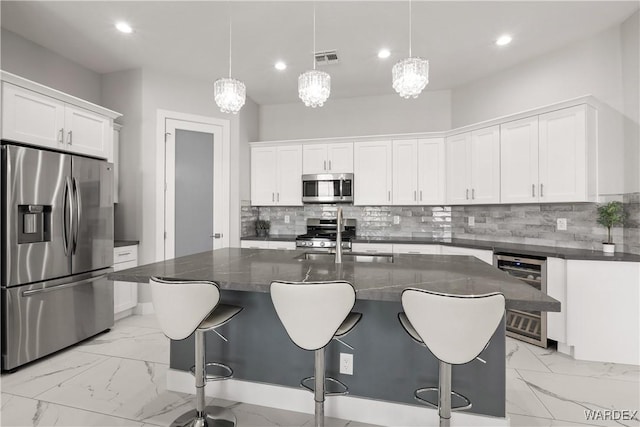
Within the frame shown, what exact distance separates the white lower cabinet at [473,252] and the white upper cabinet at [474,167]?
61cm

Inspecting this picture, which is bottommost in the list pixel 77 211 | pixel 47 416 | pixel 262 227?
pixel 47 416

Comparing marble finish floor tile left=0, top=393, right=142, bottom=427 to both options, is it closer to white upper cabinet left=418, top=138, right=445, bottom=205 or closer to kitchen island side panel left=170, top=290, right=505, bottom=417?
kitchen island side panel left=170, top=290, right=505, bottom=417

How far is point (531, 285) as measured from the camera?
3.19m

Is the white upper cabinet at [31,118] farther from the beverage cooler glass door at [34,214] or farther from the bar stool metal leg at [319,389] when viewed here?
the bar stool metal leg at [319,389]

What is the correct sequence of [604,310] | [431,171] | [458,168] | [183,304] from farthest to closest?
[431,171], [458,168], [604,310], [183,304]

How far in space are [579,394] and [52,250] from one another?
169 inches

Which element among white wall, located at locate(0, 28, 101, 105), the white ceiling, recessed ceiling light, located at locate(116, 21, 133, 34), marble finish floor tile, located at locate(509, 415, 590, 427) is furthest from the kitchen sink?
white wall, located at locate(0, 28, 101, 105)

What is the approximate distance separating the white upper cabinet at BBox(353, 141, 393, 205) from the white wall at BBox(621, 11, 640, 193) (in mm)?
2405

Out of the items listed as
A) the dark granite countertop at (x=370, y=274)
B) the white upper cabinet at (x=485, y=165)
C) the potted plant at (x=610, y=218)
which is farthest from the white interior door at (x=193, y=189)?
the potted plant at (x=610, y=218)

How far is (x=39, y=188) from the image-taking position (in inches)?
105

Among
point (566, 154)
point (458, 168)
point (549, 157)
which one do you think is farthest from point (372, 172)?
point (566, 154)

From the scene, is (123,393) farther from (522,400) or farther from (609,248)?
(609,248)

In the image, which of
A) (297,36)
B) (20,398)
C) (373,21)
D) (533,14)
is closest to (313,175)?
(297,36)

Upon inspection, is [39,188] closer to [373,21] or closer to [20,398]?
[20,398]
